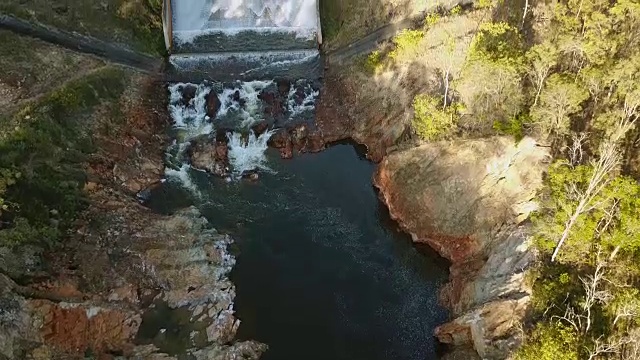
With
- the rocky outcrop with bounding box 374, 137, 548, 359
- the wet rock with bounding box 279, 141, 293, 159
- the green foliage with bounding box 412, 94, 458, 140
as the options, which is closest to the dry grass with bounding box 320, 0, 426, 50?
the wet rock with bounding box 279, 141, 293, 159

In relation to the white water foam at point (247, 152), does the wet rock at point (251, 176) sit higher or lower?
lower

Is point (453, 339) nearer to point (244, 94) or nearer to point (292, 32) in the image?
point (244, 94)

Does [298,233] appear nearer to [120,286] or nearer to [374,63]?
[120,286]

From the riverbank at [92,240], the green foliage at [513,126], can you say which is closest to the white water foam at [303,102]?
the riverbank at [92,240]

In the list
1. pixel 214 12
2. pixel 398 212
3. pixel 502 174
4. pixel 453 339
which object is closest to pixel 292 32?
pixel 214 12

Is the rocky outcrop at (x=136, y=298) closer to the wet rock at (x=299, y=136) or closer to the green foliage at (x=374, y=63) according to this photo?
the wet rock at (x=299, y=136)

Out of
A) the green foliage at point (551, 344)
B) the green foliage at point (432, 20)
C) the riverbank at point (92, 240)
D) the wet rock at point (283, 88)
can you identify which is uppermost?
the green foliage at point (432, 20)

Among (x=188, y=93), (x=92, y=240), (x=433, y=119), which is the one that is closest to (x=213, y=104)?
(x=188, y=93)

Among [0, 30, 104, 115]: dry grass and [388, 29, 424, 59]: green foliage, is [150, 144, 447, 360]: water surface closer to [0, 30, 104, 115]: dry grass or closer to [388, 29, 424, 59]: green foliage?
[388, 29, 424, 59]: green foliage

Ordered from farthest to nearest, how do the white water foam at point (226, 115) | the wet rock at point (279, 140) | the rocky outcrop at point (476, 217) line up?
the wet rock at point (279, 140)
the white water foam at point (226, 115)
the rocky outcrop at point (476, 217)
